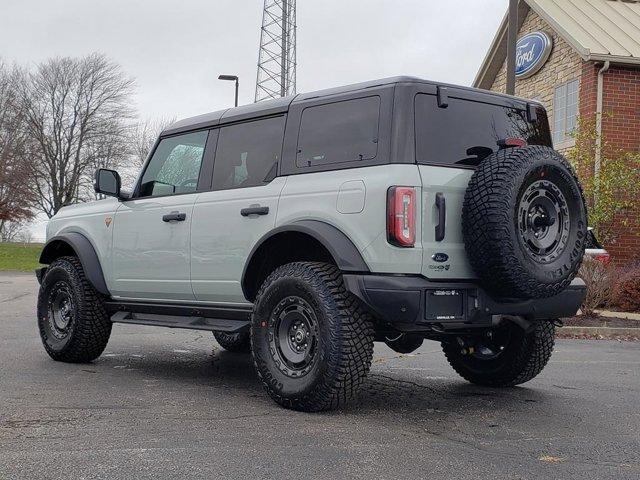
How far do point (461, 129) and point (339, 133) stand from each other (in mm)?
815

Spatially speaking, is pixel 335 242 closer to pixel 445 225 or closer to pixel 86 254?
pixel 445 225

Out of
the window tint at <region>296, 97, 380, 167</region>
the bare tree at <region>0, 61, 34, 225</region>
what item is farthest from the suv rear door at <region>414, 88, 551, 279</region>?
the bare tree at <region>0, 61, 34, 225</region>

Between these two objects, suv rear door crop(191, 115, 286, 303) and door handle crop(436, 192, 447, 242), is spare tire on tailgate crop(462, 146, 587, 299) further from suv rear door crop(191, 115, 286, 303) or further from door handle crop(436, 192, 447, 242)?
suv rear door crop(191, 115, 286, 303)

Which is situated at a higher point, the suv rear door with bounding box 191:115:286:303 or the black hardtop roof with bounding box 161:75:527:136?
the black hardtop roof with bounding box 161:75:527:136

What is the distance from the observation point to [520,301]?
16.7ft

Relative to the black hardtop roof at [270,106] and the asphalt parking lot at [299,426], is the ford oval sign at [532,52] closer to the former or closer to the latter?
the asphalt parking lot at [299,426]

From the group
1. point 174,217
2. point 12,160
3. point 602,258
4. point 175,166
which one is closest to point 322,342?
point 174,217

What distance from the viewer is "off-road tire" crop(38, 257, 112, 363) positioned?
7.08 m

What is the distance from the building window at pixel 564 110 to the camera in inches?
776

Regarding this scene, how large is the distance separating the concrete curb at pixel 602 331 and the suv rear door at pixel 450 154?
6071 millimetres

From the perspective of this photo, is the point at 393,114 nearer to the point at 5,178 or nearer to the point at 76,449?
the point at 76,449

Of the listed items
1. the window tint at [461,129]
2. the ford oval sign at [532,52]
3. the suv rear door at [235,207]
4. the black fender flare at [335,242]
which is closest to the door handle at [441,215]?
the window tint at [461,129]

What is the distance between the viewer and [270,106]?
5.98 meters

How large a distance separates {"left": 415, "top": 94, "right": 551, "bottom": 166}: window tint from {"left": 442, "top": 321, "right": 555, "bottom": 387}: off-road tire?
4.50ft
